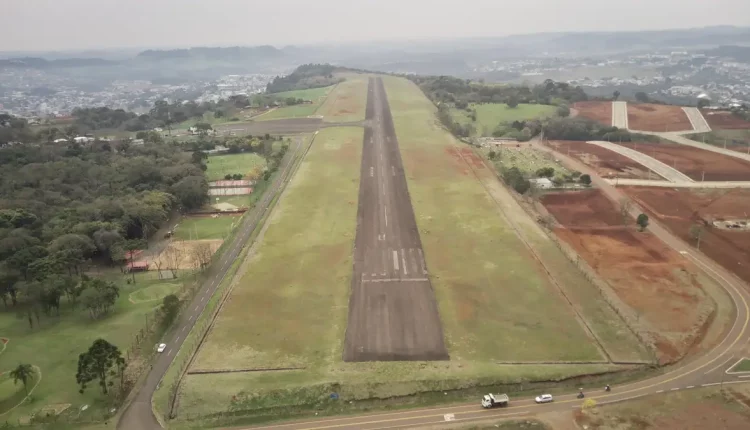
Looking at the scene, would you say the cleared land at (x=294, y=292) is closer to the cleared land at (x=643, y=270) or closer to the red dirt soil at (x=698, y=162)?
the cleared land at (x=643, y=270)

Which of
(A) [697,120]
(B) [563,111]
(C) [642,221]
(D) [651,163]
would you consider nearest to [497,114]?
(B) [563,111]

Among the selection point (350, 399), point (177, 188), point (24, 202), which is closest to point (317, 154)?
point (177, 188)

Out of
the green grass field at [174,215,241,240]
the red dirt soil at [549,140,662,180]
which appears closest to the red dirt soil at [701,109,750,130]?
the red dirt soil at [549,140,662,180]

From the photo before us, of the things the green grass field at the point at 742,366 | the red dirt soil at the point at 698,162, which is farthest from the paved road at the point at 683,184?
the green grass field at the point at 742,366

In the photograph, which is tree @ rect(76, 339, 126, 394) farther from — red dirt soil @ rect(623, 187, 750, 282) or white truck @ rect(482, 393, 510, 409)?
red dirt soil @ rect(623, 187, 750, 282)

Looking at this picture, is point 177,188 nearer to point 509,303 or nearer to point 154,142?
point 154,142

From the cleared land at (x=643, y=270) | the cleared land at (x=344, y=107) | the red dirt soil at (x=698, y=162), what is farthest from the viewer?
the cleared land at (x=344, y=107)
